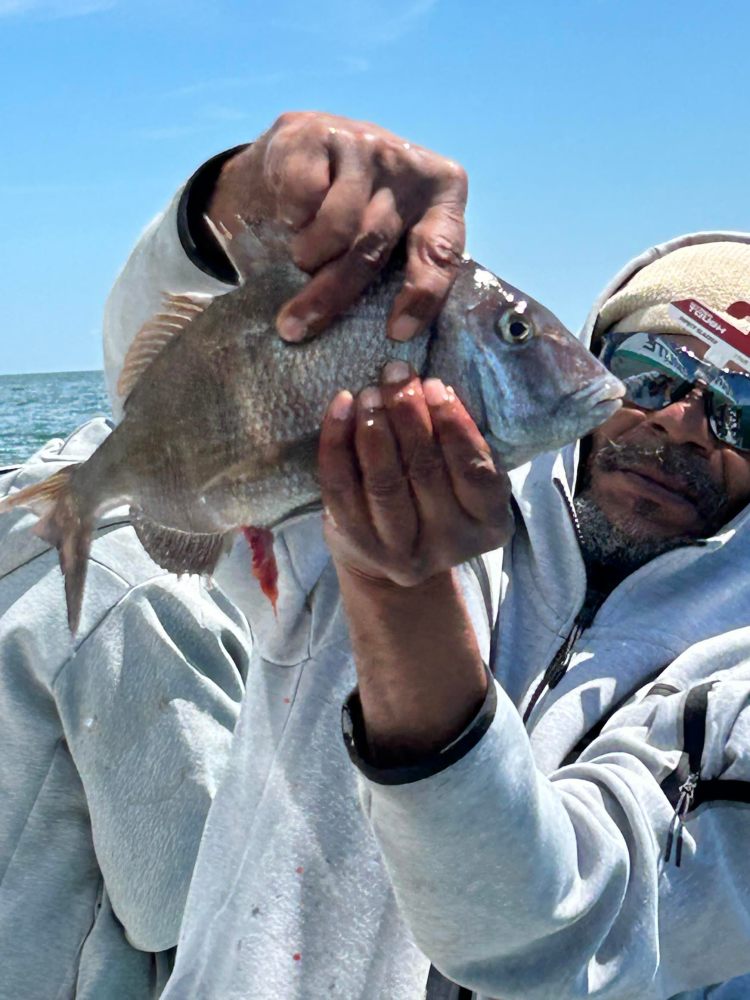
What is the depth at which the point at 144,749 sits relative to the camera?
298cm

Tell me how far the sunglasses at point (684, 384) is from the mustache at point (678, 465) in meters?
0.12

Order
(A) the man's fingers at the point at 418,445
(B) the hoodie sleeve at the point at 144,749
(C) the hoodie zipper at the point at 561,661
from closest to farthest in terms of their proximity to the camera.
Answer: (A) the man's fingers at the point at 418,445, (C) the hoodie zipper at the point at 561,661, (B) the hoodie sleeve at the point at 144,749

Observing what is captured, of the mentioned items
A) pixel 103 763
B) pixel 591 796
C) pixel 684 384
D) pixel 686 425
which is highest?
pixel 684 384

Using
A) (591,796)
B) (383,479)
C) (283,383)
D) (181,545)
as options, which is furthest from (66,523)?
(591,796)

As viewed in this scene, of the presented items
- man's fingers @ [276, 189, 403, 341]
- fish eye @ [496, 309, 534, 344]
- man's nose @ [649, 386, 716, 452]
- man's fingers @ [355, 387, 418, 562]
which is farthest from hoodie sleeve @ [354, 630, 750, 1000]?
man's nose @ [649, 386, 716, 452]

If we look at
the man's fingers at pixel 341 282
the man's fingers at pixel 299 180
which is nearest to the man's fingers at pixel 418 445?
the man's fingers at pixel 341 282

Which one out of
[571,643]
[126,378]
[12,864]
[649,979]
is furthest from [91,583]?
[649,979]

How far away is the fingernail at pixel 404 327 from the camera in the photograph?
179 cm

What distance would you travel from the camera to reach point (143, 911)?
9.68ft

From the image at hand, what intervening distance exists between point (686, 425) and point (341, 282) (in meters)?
1.78

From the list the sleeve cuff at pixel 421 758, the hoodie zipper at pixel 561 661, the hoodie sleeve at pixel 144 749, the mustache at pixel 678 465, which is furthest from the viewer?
the mustache at pixel 678 465

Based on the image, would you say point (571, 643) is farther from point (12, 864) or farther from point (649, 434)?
point (12, 864)

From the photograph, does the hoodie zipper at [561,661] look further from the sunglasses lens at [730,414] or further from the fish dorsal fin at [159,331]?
the fish dorsal fin at [159,331]

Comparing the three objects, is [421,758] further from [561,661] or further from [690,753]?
→ [561,661]
